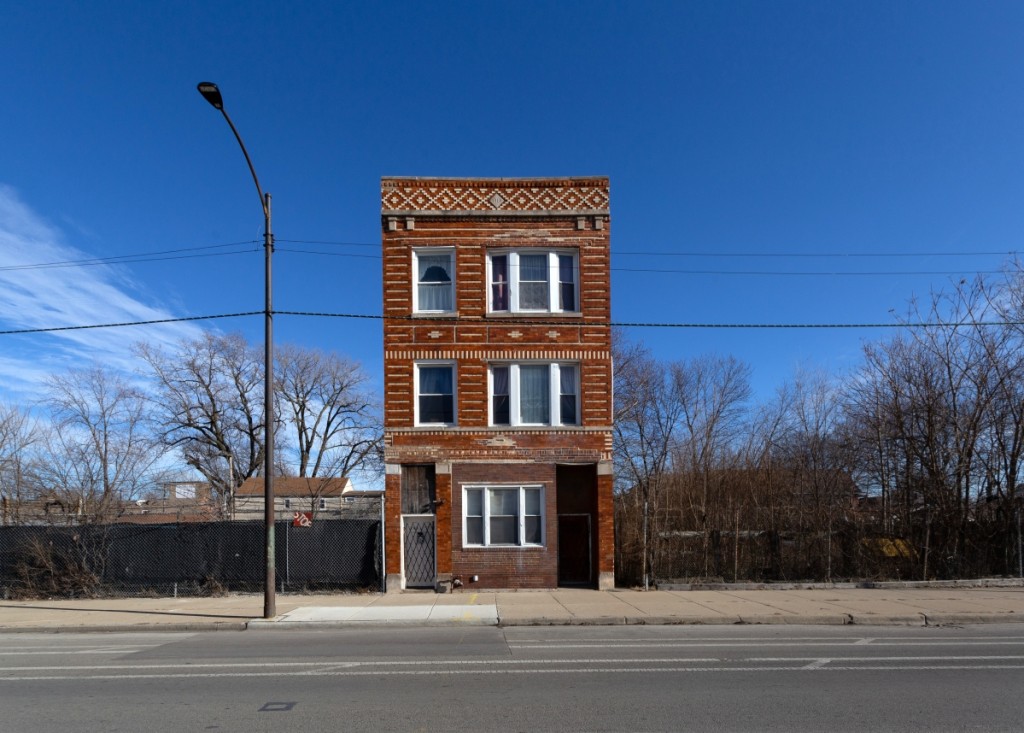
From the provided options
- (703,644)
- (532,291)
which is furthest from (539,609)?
(532,291)

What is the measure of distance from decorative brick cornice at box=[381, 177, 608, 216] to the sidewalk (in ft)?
31.3

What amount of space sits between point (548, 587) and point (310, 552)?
5.92 meters

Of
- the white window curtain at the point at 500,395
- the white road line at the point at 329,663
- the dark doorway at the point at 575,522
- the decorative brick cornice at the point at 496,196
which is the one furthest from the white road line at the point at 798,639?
the decorative brick cornice at the point at 496,196

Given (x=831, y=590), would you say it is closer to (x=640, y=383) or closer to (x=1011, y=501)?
(x=1011, y=501)

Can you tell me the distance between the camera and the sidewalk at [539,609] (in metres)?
13.5

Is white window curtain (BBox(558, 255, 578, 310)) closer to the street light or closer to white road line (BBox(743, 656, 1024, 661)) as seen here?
the street light

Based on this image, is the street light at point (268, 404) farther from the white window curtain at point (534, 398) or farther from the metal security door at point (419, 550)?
the white window curtain at point (534, 398)

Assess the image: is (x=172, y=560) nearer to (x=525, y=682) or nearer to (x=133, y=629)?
(x=133, y=629)

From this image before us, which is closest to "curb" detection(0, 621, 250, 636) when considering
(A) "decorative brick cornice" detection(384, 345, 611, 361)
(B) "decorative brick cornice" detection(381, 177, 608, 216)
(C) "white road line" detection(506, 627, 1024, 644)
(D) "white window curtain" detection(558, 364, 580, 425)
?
(C) "white road line" detection(506, 627, 1024, 644)

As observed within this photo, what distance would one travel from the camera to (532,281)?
62.2ft

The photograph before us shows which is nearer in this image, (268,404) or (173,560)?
(268,404)

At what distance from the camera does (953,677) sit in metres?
8.42

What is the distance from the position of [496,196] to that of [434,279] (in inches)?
106

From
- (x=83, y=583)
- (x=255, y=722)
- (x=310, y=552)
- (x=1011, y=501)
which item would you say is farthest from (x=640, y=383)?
(x=255, y=722)
